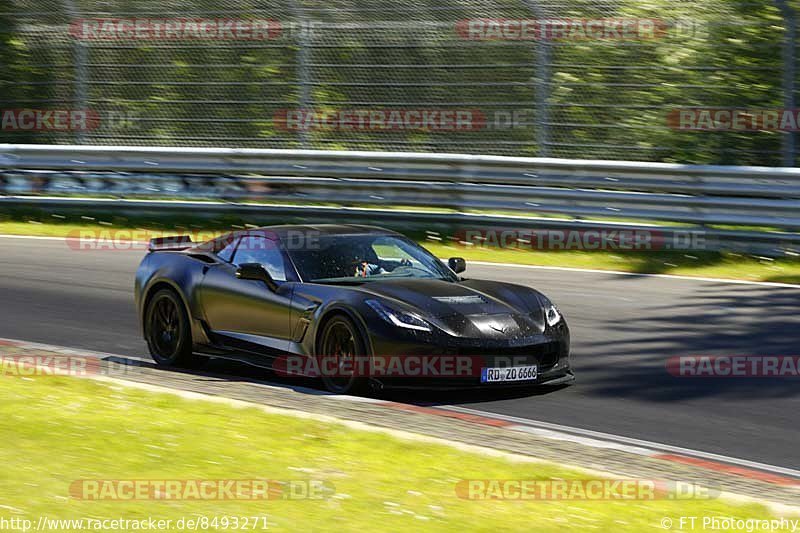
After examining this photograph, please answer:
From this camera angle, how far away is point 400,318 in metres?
8.82

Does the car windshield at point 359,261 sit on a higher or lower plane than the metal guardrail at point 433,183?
lower

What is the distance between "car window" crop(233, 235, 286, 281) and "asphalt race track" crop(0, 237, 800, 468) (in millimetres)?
1475

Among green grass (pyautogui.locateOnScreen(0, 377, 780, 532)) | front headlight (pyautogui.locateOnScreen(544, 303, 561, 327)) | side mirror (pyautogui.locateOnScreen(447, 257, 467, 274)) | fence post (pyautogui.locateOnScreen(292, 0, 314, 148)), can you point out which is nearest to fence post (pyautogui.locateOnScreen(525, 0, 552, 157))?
fence post (pyautogui.locateOnScreen(292, 0, 314, 148))

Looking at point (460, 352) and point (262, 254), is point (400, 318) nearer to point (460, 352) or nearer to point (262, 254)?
point (460, 352)

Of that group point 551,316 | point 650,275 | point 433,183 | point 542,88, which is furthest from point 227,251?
point 542,88

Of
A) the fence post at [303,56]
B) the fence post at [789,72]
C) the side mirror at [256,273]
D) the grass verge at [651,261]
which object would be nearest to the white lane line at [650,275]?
the grass verge at [651,261]

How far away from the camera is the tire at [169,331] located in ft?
34.5

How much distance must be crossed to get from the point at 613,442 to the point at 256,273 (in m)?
3.16

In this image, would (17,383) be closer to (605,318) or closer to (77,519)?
(77,519)

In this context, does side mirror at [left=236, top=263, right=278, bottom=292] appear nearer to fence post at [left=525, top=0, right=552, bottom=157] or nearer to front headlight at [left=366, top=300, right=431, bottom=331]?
front headlight at [left=366, top=300, right=431, bottom=331]

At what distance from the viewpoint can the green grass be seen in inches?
225

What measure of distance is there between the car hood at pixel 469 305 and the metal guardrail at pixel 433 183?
22.1ft

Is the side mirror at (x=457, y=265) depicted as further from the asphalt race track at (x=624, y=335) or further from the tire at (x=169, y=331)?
the tire at (x=169, y=331)

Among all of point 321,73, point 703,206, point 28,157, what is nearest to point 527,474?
point 703,206
